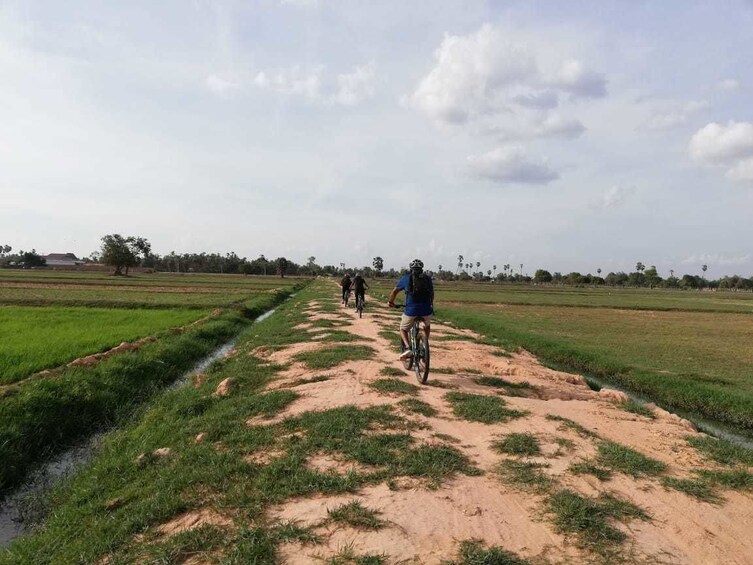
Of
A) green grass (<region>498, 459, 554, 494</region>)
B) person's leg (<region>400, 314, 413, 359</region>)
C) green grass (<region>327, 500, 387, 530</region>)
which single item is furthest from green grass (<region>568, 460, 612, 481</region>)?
person's leg (<region>400, 314, 413, 359</region>)

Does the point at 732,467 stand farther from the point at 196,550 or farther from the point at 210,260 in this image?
the point at 210,260

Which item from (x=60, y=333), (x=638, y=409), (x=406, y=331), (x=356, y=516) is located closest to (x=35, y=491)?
(x=356, y=516)

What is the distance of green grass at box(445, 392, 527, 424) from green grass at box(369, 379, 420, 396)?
26.5 inches

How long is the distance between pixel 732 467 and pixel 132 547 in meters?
6.51

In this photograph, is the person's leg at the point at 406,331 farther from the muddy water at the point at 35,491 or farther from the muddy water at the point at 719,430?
the muddy water at the point at 35,491

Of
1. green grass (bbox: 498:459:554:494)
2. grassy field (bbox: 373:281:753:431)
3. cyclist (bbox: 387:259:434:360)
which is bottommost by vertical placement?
grassy field (bbox: 373:281:753:431)

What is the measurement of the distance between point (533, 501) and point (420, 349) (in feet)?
16.9

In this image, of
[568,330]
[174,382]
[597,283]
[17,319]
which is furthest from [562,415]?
[597,283]

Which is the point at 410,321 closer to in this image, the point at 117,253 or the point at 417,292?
the point at 417,292

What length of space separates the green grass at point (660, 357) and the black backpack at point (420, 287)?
22.2 ft

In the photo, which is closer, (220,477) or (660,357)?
(220,477)

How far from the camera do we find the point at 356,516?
13.6 feet

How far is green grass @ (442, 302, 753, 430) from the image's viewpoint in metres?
11.1

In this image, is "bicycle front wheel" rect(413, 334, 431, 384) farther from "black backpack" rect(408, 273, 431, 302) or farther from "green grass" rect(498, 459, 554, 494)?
"green grass" rect(498, 459, 554, 494)
